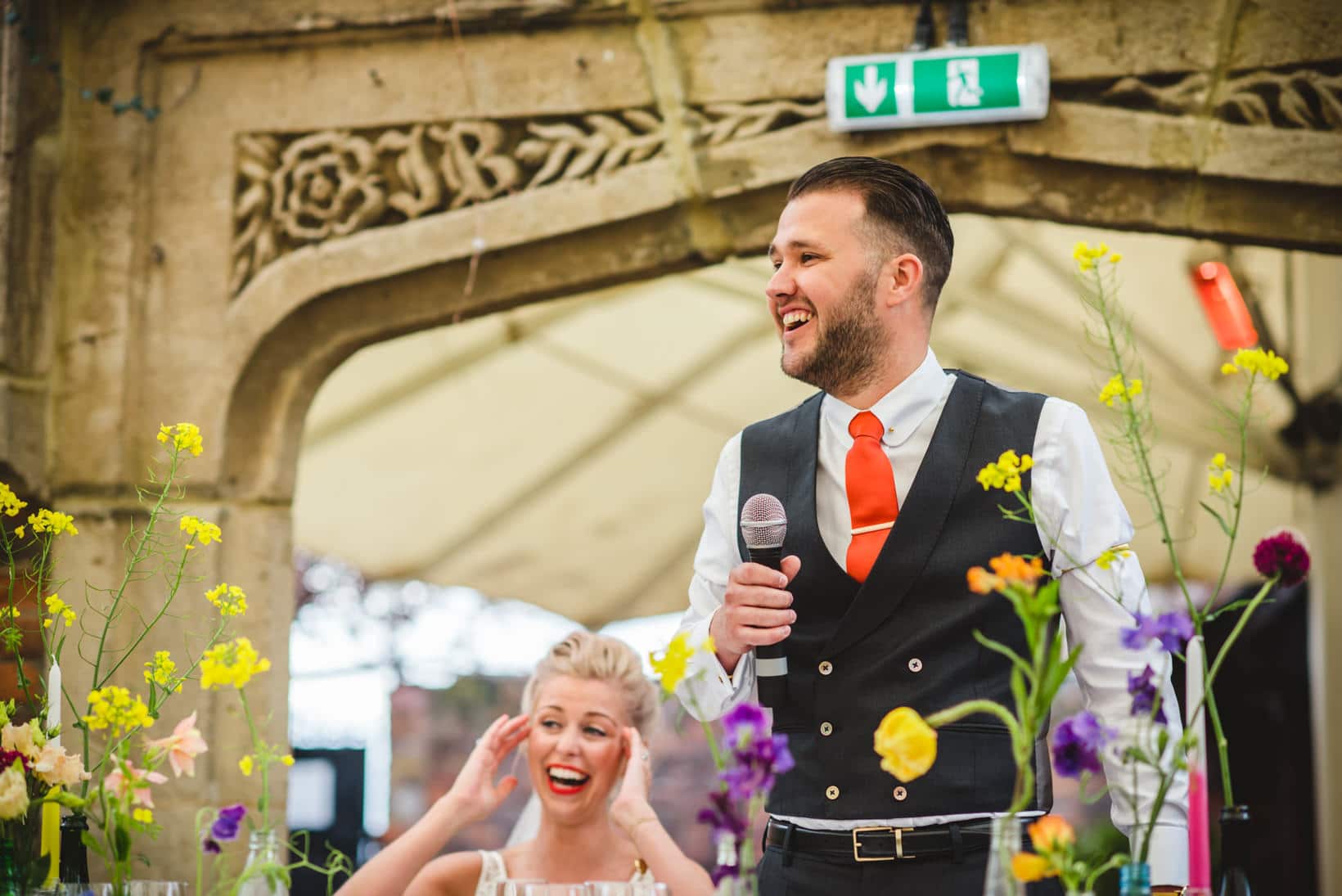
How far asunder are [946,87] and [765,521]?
1.50 meters

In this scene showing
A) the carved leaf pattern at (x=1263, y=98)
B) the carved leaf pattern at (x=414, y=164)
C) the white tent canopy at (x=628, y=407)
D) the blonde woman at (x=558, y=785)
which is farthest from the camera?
the white tent canopy at (x=628, y=407)

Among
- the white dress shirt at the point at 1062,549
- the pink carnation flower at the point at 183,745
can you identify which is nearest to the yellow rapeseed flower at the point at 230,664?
the pink carnation flower at the point at 183,745

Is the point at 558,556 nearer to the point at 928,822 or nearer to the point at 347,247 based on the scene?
the point at 347,247

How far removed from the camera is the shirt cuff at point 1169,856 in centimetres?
161

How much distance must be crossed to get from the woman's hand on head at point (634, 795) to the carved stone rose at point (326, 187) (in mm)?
1282

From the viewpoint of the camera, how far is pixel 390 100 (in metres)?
3.14

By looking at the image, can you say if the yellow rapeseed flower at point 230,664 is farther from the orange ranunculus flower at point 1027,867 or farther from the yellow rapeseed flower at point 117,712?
the orange ranunculus flower at point 1027,867

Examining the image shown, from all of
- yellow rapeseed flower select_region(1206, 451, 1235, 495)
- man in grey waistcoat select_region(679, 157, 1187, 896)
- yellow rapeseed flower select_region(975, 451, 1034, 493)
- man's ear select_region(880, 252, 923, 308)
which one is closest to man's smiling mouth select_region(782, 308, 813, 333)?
man in grey waistcoat select_region(679, 157, 1187, 896)

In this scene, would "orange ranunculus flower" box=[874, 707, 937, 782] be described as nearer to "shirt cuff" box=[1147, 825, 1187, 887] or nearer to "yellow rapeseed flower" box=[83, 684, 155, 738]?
"shirt cuff" box=[1147, 825, 1187, 887]

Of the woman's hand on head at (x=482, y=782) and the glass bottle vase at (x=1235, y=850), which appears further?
the woman's hand on head at (x=482, y=782)

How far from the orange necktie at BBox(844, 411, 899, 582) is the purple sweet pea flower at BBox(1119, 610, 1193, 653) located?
617 mm

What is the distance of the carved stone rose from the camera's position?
122 inches

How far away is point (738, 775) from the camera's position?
120cm

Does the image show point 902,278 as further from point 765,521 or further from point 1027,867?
point 1027,867
